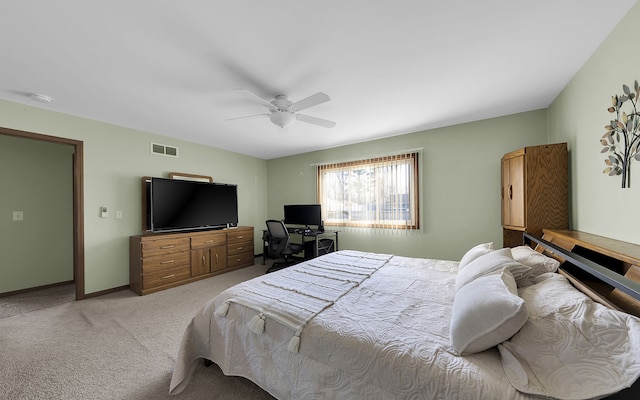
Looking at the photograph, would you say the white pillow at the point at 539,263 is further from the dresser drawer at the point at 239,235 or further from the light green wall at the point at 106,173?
the light green wall at the point at 106,173

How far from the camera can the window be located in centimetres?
388

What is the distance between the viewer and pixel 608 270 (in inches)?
43.0

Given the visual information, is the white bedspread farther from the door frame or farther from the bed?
the door frame

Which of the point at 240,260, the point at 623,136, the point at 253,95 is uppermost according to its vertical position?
the point at 253,95

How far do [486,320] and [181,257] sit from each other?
389 cm

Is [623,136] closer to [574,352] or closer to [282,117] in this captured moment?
[574,352]

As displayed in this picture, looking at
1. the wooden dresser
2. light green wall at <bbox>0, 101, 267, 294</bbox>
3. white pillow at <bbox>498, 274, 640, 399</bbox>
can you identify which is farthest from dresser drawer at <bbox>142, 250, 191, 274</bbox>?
white pillow at <bbox>498, 274, 640, 399</bbox>

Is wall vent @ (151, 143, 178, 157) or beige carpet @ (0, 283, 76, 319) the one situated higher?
wall vent @ (151, 143, 178, 157)

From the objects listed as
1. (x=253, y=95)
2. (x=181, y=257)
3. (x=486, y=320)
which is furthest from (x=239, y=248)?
(x=486, y=320)

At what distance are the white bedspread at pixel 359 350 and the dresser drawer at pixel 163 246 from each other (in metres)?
2.15

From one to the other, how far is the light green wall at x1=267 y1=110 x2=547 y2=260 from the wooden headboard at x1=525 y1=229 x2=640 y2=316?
4.48ft

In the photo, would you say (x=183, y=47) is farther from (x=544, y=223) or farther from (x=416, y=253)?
(x=416, y=253)

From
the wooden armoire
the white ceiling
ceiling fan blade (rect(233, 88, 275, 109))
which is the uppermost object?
the white ceiling

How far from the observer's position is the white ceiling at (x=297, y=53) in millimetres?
1432
